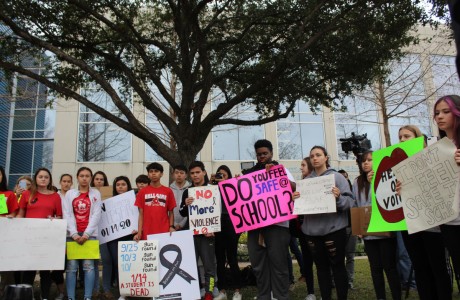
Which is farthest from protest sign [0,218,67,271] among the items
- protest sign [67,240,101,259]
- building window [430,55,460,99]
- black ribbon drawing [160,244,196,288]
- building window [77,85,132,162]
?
building window [77,85,132,162]

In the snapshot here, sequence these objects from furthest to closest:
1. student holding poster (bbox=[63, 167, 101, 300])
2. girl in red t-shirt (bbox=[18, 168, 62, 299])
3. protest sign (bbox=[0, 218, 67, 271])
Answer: girl in red t-shirt (bbox=[18, 168, 62, 299])
student holding poster (bbox=[63, 167, 101, 300])
protest sign (bbox=[0, 218, 67, 271])

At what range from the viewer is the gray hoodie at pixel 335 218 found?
4.84 meters

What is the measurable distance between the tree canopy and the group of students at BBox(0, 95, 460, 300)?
324 cm

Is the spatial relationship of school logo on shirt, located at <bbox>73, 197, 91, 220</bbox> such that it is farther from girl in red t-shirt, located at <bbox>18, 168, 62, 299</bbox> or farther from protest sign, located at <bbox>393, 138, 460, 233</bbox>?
protest sign, located at <bbox>393, 138, 460, 233</bbox>

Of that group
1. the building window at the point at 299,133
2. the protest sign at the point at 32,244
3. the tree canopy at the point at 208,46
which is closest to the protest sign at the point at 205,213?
the protest sign at the point at 32,244

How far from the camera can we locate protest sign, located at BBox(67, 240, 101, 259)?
19.0 ft

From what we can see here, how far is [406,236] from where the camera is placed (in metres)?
4.36

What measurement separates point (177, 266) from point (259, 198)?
1.53 meters

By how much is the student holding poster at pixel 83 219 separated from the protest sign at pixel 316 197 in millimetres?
3014

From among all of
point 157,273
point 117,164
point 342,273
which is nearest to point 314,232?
point 342,273

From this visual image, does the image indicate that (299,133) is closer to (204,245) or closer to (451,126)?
(204,245)

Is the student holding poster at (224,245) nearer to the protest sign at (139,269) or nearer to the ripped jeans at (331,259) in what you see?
the protest sign at (139,269)

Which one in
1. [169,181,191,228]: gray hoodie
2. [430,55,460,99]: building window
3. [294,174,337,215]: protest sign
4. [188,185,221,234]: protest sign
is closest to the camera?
[294,174,337,215]: protest sign

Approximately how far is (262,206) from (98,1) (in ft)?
23.0
